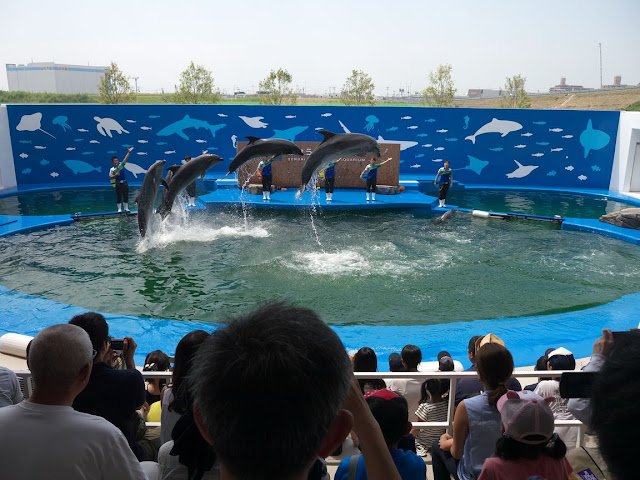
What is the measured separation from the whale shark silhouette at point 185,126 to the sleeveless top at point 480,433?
16423 mm

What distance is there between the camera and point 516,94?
2847cm

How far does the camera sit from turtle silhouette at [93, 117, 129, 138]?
17.3m

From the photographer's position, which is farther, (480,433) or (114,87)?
(114,87)

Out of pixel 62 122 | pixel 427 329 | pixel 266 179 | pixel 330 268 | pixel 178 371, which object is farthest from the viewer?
pixel 62 122

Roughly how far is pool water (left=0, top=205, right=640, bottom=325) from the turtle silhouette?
6.08 m

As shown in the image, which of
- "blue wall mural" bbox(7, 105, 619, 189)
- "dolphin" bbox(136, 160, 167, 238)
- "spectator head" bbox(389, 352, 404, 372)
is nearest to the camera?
"spectator head" bbox(389, 352, 404, 372)

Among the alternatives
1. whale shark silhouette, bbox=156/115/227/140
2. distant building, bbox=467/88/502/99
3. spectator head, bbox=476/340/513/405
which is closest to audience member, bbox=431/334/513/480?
spectator head, bbox=476/340/513/405

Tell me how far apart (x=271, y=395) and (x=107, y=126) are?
1821 cm

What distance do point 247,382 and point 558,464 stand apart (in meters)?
1.47

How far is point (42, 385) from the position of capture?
181cm

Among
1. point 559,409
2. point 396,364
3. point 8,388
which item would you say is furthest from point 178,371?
point 559,409

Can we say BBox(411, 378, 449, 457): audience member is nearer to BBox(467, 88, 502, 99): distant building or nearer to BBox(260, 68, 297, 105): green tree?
BBox(260, 68, 297, 105): green tree

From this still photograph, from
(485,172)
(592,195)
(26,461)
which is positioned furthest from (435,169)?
(26,461)

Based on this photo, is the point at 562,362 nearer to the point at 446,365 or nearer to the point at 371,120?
the point at 446,365
